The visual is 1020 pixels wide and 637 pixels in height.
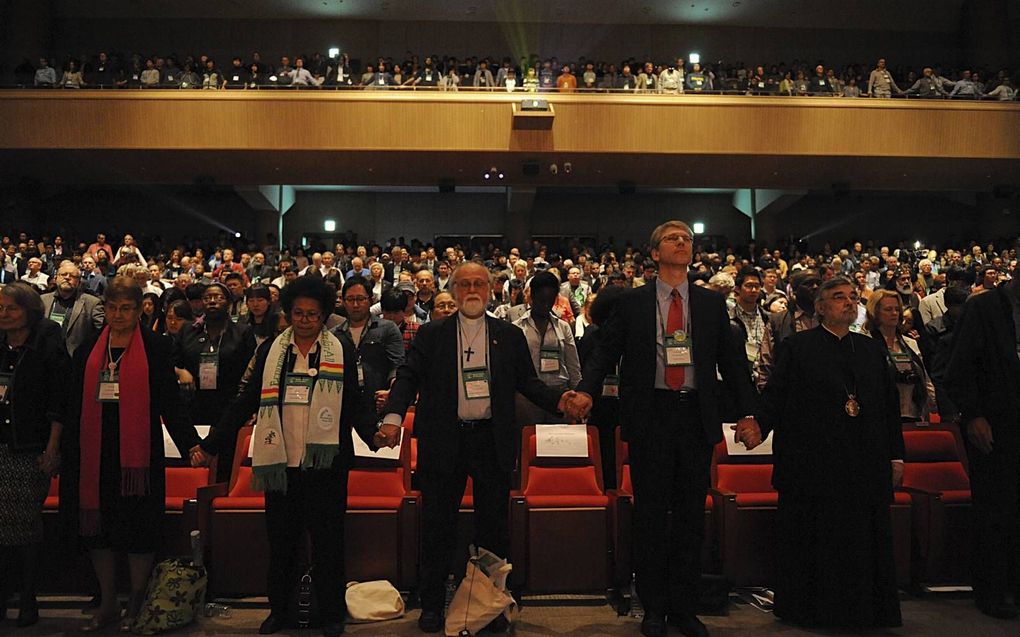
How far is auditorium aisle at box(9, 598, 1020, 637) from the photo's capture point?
9.34 ft

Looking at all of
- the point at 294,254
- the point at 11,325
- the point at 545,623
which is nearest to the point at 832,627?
the point at 545,623

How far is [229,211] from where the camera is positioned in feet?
60.2

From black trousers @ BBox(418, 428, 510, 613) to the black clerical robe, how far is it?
1.07 meters

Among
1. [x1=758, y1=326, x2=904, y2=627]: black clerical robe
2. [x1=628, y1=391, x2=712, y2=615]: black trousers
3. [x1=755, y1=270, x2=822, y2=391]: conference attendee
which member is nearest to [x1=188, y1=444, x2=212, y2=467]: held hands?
[x1=628, y1=391, x2=712, y2=615]: black trousers

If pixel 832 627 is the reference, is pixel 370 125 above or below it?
above

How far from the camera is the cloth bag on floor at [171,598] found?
2818mm

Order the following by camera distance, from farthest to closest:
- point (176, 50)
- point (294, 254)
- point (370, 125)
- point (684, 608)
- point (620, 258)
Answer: point (176, 50) < point (620, 258) < point (370, 125) < point (294, 254) < point (684, 608)

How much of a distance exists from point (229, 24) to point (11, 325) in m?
16.1

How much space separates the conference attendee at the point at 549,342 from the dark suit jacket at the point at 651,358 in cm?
119

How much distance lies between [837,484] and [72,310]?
14.6ft

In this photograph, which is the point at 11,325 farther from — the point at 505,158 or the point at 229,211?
the point at 229,211

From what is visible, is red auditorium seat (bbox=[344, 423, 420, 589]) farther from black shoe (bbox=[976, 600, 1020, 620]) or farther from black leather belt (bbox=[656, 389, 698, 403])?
black shoe (bbox=[976, 600, 1020, 620])

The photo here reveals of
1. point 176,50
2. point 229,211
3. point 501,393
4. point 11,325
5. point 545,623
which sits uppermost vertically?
point 176,50

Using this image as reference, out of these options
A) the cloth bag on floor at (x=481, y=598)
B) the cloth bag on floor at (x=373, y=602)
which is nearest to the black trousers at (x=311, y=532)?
the cloth bag on floor at (x=373, y=602)
